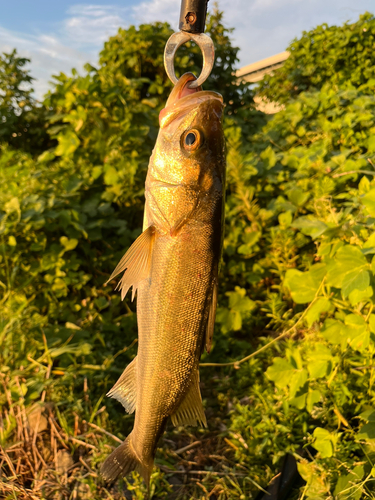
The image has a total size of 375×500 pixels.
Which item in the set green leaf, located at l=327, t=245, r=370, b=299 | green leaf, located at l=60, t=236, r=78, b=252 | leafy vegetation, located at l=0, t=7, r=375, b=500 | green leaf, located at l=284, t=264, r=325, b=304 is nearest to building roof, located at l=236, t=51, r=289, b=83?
leafy vegetation, located at l=0, t=7, r=375, b=500

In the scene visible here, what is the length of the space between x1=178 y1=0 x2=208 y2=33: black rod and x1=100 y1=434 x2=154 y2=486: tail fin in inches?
58.4

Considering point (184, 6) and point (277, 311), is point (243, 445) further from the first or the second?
point (184, 6)

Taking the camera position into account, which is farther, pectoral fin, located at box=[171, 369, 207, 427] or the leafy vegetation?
the leafy vegetation

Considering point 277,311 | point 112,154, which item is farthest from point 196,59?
point 277,311

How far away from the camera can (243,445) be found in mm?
2711

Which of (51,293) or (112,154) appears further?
(112,154)

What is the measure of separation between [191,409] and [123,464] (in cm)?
36

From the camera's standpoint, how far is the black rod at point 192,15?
3.80ft

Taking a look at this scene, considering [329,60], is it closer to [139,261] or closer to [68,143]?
[68,143]

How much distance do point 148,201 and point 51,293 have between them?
Result: 2.51 metres

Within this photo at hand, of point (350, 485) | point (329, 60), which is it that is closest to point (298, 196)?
point (350, 485)

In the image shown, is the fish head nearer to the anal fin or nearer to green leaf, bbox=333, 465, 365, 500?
the anal fin

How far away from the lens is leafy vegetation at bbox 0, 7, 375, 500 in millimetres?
2303

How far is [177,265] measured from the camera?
1283mm
